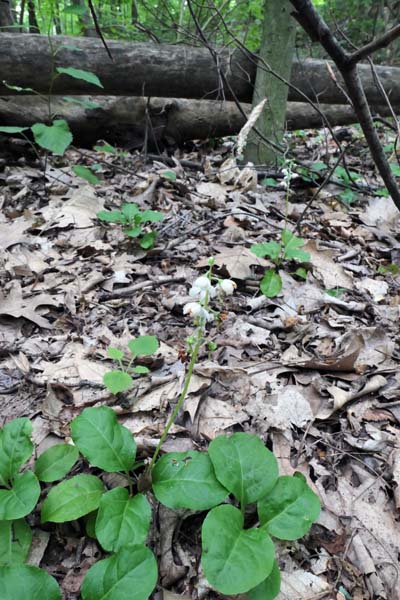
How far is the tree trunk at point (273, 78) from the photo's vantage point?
162 inches

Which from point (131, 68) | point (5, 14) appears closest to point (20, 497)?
point (131, 68)

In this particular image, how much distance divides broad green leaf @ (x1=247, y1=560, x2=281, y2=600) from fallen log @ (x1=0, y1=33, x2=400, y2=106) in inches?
161

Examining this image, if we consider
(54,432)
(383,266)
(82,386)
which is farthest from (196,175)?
(54,432)

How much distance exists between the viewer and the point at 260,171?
179 inches

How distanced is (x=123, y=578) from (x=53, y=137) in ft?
10.3

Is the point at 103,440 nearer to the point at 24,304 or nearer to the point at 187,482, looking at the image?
the point at 187,482

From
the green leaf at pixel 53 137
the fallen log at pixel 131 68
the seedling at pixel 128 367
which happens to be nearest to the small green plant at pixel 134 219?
the green leaf at pixel 53 137

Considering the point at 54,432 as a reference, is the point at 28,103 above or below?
above

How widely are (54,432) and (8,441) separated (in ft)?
0.80

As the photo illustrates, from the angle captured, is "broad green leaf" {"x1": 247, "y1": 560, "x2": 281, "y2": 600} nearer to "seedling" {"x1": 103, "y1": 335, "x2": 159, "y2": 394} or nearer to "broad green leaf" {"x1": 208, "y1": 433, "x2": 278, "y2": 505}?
"broad green leaf" {"x1": 208, "y1": 433, "x2": 278, "y2": 505}

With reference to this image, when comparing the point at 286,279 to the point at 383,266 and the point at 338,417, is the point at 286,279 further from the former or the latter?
the point at 338,417

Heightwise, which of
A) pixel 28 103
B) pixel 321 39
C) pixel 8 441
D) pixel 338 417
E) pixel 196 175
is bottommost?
pixel 338 417

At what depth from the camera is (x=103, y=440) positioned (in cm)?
140

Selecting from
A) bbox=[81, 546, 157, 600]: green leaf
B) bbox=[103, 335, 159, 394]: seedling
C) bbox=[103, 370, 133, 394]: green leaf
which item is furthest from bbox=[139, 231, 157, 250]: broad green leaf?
bbox=[81, 546, 157, 600]: green leaf
